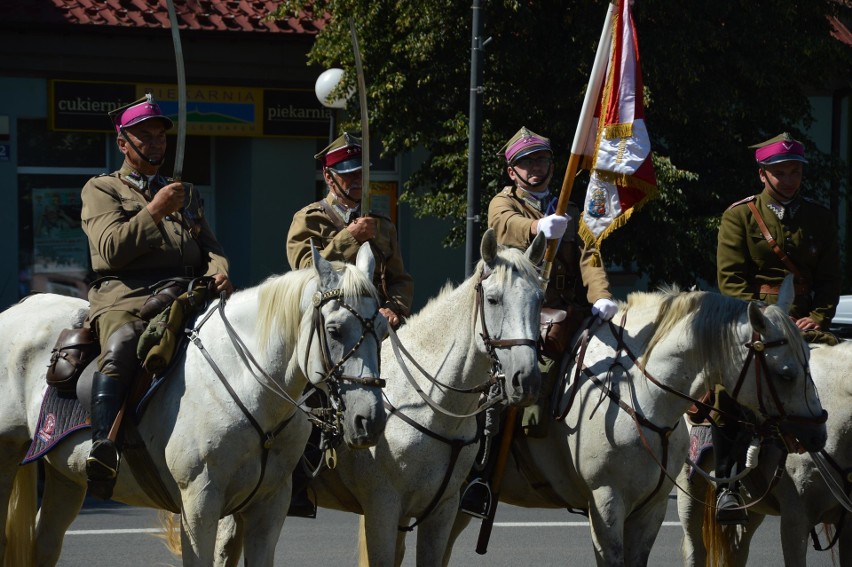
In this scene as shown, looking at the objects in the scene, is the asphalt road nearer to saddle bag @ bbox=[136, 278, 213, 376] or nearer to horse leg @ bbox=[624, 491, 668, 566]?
horse leg @ bbox=[624, 491, 668, 566]

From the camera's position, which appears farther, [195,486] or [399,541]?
[399,541]

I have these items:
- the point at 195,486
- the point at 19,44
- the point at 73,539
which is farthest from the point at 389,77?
the point at 195,486

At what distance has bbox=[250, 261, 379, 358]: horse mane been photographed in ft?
18.1

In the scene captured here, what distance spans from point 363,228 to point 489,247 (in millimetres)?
705

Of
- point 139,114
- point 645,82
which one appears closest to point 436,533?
point 139,114

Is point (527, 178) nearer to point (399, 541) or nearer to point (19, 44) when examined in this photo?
point (399, 541)

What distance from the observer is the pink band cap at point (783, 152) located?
7.23m

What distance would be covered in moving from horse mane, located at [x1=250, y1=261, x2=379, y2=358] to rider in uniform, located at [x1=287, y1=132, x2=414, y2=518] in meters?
0.72

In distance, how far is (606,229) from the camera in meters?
6.87

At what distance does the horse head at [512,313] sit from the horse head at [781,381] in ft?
4.08

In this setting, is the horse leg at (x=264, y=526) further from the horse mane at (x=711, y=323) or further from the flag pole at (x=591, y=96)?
the horse mane at (x=711, y=323)

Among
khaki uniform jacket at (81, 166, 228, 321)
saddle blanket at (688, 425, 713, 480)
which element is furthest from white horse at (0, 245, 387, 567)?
saddle blanket at (688, 425, 713, 480)

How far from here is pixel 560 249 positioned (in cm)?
705

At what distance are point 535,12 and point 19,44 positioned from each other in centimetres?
654
